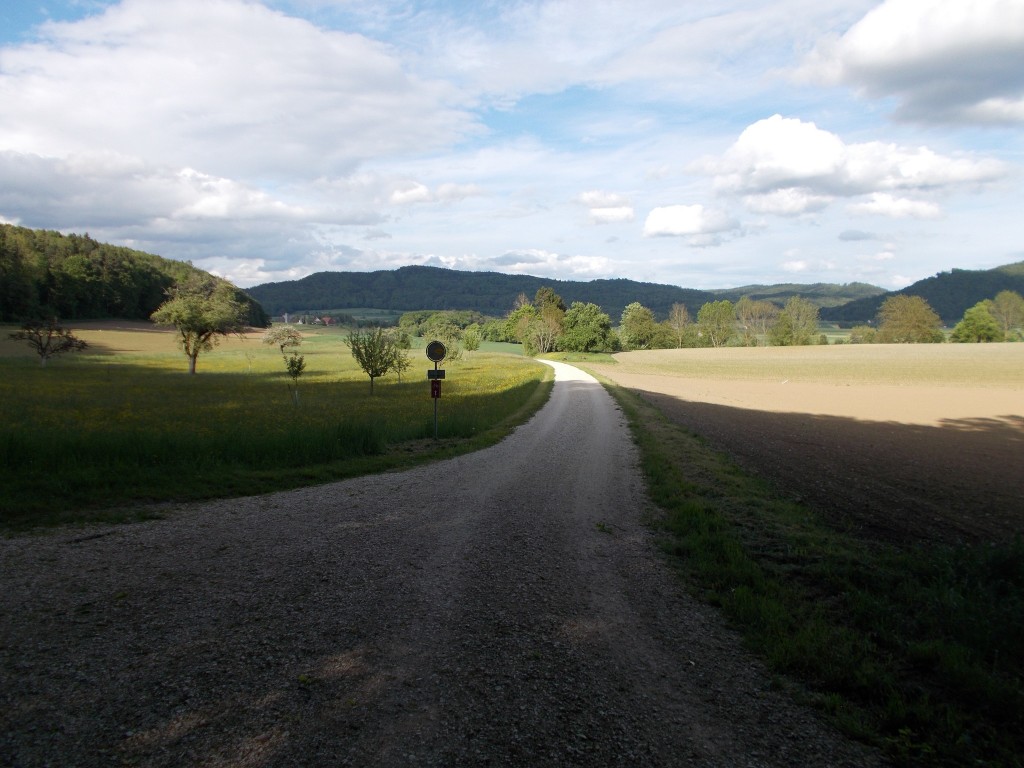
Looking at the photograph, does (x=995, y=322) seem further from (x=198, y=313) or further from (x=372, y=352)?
(x=198, y=313)

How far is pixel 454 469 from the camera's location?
1316 cm

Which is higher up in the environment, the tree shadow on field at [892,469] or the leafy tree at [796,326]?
the leafy tree at [796,326]

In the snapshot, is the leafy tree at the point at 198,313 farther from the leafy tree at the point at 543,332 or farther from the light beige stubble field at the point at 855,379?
the leafy tree at the point at 543,332

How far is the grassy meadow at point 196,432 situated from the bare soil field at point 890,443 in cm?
820

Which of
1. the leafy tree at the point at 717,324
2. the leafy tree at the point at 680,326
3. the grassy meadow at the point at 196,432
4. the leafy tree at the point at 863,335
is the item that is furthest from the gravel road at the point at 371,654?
the leafy tree at the point at 717,324

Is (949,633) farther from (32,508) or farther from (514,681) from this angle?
(32,508)

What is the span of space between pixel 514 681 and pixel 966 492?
11.8 metres

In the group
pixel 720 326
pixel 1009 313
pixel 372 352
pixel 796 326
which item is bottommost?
pixel 372 352

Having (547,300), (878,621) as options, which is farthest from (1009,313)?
(878,621)

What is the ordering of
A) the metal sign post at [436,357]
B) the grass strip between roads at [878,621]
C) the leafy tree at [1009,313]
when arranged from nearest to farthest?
1. the grass strip between roads at [878,621]
2. the metal sign post at [436,357]
3. the leafy tree at [1009,313]

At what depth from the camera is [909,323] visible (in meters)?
102

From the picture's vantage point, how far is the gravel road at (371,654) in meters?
3.60

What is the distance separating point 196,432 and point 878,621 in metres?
15.4

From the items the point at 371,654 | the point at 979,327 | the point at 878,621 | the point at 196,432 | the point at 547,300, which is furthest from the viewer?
the point at 547,300
